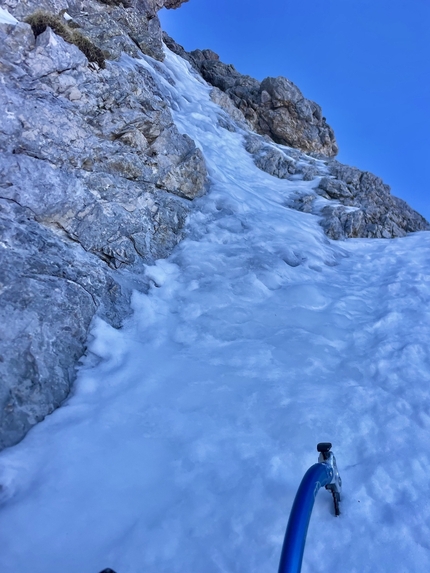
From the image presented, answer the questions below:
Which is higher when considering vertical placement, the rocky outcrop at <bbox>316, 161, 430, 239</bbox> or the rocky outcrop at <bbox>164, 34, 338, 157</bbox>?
the rocky outcrop at <bbox>164, 34, 338, 157</bbox>

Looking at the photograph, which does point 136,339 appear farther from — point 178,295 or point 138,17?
point 138,17

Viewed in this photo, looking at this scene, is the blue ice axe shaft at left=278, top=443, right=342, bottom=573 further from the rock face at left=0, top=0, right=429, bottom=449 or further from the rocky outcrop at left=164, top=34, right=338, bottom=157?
the rocky outcrop at left=164, top=34, right=338, bottom=157

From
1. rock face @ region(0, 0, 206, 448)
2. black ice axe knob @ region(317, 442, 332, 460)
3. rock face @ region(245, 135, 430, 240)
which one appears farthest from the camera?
rock face @ region(245, 135, 430, 240)

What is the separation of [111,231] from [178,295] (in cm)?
171

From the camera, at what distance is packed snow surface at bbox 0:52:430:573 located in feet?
9.11

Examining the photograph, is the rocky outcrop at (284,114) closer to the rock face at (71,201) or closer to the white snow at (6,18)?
the rock face at (71,201)

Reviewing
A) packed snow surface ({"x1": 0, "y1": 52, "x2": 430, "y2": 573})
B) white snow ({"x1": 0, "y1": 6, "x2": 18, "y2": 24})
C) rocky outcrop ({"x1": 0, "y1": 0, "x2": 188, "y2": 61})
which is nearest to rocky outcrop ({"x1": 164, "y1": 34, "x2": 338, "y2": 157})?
rocky outcrop ({"x1": 0, "y1": 0, "x2": 188, "y2": 61})

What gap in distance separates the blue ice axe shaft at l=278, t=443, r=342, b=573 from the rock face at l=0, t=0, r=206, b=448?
2857mm

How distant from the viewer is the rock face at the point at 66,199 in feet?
14.2

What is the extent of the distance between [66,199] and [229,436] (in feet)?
15.9

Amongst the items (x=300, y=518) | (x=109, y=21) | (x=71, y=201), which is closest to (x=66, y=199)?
(x=71, y=201)

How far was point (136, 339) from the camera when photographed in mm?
5293

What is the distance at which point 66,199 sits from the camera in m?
6.47

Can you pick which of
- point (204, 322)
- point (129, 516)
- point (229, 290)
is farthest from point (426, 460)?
point (229, 290)
